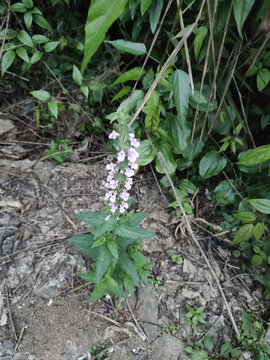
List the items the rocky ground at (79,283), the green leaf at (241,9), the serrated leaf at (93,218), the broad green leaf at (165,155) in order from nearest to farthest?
the green leaf at (241,9)
the serrated leaf at (93,218)
the rocky ground at (79,283)
the broad green leaf at (165,155)

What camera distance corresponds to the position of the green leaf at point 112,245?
143 cm

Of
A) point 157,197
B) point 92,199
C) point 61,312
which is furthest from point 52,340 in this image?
point 157,197

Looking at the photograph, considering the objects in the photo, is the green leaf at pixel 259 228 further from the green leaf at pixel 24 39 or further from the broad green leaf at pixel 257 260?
the green leaf at pixel 24 39

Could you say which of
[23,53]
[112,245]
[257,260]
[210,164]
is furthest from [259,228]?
[23,53]

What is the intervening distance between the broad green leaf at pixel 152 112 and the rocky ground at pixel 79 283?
515 millimetres

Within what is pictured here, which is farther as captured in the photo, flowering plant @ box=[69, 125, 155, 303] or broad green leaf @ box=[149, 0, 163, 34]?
broad green leaf @ box=[149, 0, 163, 34]

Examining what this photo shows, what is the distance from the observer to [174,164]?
6.47 ft

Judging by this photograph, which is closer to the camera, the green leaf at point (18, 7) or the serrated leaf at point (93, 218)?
the serrated leaf at point (93, 218)

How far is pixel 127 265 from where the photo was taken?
1595 mm

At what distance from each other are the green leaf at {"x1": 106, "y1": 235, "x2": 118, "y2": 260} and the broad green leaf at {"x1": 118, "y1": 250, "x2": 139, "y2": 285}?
0.17m

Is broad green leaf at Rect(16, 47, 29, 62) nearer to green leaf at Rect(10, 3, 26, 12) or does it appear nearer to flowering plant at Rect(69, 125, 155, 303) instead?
green leaf at Rect(10, 3, 26, 12)

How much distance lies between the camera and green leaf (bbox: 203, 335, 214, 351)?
1.68m

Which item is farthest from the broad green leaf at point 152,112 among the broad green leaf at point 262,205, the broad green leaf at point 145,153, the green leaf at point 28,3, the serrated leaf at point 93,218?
the green leaf at point 28,3

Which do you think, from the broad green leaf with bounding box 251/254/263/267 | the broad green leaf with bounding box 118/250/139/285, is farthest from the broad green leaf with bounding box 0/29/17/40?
the broad green leaf with bounding box 251/254/263/267
